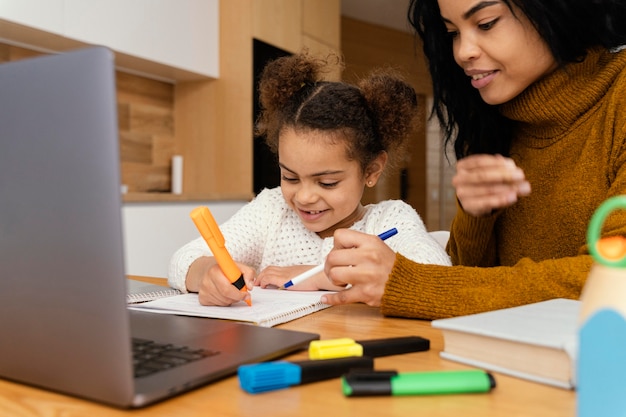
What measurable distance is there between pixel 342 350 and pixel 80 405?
0.24 meters

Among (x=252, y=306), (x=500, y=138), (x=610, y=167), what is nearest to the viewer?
(x=252, y=306)

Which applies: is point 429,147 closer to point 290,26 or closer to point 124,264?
point 290,26

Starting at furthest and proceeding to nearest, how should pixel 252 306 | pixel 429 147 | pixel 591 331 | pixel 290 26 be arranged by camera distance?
1. pixel 429 147
2. pixel 290 26
3. pixel 252 306
4. pixel 591 331

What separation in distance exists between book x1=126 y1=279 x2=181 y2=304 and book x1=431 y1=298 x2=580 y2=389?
0.58 m

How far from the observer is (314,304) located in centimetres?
94

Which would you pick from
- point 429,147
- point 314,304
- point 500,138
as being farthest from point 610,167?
point 429,147

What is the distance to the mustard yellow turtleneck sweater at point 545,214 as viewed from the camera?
2.67ft

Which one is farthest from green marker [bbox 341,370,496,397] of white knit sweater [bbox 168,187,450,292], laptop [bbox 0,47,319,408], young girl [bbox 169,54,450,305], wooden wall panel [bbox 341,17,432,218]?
wooden wall panel [bbox 341,17,432,218]

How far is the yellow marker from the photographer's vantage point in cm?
60

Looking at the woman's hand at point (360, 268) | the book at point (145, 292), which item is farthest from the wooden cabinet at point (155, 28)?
the woman's hand at point (360, 268)

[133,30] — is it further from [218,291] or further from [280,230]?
[218,291]

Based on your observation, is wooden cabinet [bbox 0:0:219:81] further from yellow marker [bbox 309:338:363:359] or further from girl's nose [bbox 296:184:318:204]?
yellow marker [bbox 309:338:363:359]

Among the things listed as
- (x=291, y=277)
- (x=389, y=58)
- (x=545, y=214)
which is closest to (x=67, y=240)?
(x=291, y=277)

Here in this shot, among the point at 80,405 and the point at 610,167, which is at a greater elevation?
the point at 610,167
